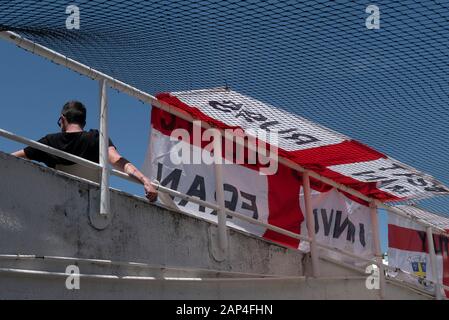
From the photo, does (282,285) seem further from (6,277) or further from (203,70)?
(6,277)

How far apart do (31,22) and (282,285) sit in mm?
2883

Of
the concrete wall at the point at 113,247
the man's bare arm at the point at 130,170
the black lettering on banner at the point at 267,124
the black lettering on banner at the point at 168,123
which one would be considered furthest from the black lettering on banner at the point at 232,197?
the man's bare arm at the point at 130,170

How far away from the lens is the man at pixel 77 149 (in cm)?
422

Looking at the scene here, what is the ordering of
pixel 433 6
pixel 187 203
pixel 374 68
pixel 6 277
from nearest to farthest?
1. pixel 6 277
2. pixel 433 6
3. pixel 374 68
4. pixel 187 203

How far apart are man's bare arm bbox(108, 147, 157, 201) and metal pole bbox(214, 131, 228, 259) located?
3.12 feet

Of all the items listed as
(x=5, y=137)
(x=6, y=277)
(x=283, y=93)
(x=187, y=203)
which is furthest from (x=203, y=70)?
(x=6, y=277)

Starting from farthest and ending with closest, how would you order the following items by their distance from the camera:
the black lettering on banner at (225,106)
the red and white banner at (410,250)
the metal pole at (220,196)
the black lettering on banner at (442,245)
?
1. the black lettering on banner at (442,245)
2. the red and white banner at (410,250)
3. the black lettering on banner at (225,106)
4. the metal pole at (220,196)

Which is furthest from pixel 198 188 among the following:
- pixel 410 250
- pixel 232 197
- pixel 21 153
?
pixel 410 250

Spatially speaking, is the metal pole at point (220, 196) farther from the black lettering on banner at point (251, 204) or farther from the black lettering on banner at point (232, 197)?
the black lettering on banner at point (251, 204)

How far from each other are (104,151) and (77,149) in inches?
8.2

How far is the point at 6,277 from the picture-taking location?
11.4 feet

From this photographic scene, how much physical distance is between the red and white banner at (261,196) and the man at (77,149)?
0.89 metres

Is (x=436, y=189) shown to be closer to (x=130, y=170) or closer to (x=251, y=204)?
(x=251, y=204)

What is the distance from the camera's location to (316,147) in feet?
19.5
